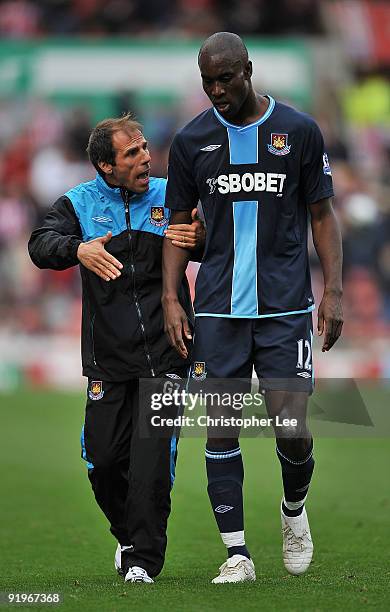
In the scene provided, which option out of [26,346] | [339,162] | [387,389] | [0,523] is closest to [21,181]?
[26,346]

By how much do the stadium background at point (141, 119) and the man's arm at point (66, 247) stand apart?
6453mm

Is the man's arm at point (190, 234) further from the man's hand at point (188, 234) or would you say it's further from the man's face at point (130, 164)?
the man's face at point (130, 164)

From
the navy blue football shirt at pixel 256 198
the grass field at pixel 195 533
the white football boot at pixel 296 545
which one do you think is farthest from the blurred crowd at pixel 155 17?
the white football boot at pixel 296 545

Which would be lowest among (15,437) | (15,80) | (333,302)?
(15,437)

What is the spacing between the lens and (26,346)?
65.4ft

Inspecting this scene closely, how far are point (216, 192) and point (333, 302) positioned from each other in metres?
0.81

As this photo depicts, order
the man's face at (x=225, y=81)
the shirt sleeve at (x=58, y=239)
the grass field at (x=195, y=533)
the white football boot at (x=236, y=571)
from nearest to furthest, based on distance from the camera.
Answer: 1. the grass field at (x=195, y=533)
2. the man's face at (x=225, y=81)
3. the white football boot at (x=236, y=571)
4. the shirt sleeve at (x=58, y=239)

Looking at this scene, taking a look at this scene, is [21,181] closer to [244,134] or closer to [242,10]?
[242,10]

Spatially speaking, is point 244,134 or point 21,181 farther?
point 21,181

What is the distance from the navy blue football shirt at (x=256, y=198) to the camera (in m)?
6.94

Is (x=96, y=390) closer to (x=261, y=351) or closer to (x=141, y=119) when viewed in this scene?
(x=261, y=351)

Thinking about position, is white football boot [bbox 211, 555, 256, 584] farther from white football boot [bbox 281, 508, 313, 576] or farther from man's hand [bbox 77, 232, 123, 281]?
man's hand [bbox 77, 232, 123, 281]

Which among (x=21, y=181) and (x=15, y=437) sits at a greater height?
(x=21, y=181)

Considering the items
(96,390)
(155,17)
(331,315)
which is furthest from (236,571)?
(155,17)
